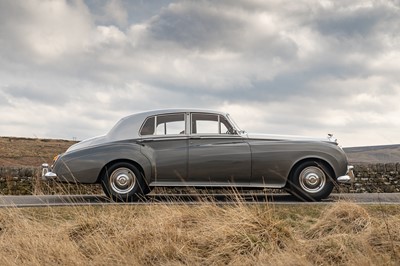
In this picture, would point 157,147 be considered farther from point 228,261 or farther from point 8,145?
point 8,145

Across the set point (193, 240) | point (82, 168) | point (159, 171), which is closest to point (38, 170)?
point (82, 168)

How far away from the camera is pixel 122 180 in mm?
8008

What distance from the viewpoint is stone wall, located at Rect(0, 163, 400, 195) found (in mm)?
12133

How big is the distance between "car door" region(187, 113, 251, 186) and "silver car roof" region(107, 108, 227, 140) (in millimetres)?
510

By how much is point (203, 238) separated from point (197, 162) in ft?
10.2

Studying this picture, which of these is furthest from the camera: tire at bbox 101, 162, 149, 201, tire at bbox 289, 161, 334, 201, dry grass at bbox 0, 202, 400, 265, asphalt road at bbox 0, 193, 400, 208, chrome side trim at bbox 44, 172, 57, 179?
chrome side trim at bbox 44, 172, 57, 179

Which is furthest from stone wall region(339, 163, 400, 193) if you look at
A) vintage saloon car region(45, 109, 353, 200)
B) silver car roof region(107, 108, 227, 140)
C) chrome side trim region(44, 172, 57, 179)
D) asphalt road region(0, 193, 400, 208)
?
chrome side trim region(44, 172, 57, 179)

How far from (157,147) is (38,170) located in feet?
18.3

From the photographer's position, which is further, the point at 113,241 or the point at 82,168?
the point at 82,168

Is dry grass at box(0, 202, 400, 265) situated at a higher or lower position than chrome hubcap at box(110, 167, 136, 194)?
lower

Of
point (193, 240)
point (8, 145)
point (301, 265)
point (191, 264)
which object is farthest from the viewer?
point (8, 145)

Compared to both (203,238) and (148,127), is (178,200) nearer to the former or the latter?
(148,127)

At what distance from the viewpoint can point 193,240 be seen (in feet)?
16.7

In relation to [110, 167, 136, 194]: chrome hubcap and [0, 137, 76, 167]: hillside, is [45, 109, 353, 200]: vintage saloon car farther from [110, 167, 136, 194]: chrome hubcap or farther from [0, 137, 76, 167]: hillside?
[0, 137, 76, 167]: hillside
